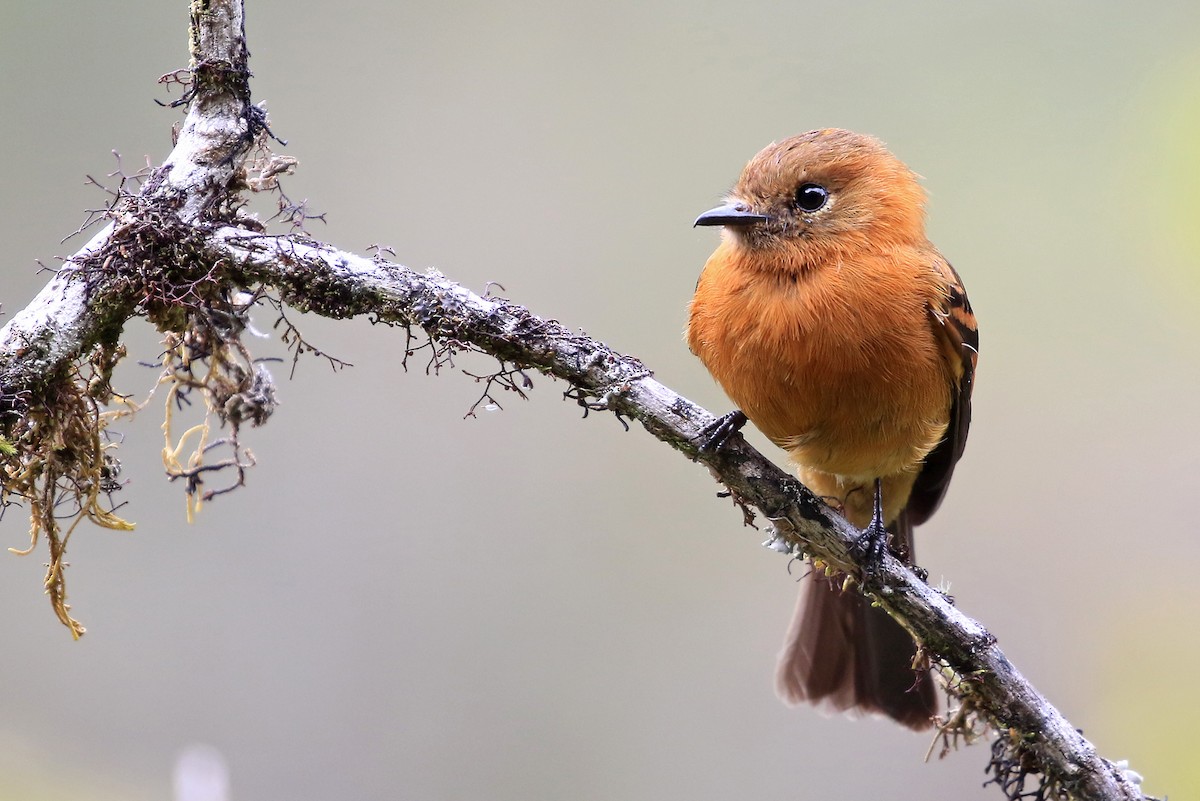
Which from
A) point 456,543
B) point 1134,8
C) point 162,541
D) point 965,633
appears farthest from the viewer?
point 1134,8

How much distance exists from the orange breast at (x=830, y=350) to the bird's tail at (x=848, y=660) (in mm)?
756

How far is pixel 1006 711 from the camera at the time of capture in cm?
264

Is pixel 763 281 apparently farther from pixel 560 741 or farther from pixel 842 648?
pixel 560 741

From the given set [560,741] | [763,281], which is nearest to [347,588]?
[560,741]

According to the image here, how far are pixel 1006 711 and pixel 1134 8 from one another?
4.51 m

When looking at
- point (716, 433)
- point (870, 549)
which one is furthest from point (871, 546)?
point (716, 433)

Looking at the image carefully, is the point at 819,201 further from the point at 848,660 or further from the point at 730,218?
the point at 848,660

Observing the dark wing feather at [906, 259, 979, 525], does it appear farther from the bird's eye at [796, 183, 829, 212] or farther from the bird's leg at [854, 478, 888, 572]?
the bird's leg at [854, 478, 888, 572]

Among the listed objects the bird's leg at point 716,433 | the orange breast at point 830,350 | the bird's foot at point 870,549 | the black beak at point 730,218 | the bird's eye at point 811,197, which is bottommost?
the bird's foot at point 870,549

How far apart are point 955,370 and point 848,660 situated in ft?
3.60

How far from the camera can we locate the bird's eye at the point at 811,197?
3.30 meters

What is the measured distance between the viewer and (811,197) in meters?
3.31

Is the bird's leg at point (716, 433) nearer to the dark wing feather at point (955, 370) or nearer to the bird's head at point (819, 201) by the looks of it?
the bird's head at point (819, 201)

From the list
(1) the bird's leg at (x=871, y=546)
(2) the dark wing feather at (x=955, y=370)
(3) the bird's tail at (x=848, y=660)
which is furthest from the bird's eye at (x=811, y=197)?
(3) the bird's tail at (x=848, y=660)
